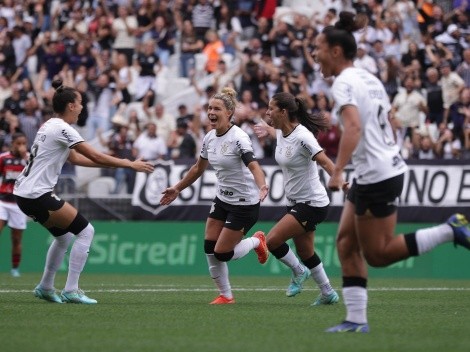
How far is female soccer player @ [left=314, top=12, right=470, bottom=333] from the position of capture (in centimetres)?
948

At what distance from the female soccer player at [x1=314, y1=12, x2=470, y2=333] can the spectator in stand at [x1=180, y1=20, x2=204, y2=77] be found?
18.5 meters

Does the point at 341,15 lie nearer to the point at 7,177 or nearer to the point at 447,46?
the point at 7,177

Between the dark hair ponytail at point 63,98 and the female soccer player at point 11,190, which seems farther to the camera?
the female soccer player at point 11,190

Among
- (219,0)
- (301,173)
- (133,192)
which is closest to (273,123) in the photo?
(301,173)

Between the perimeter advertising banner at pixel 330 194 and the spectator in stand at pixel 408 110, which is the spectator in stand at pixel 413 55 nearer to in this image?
the spectator in stand at pixel 408 110

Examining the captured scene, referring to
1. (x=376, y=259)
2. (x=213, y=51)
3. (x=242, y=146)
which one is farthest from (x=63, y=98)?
(x=213, y=51)

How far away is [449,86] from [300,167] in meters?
11.2

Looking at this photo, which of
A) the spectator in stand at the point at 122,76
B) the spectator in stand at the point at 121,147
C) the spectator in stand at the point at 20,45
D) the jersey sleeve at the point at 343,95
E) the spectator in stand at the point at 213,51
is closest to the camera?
the jersey sleeve at the point at 343,95

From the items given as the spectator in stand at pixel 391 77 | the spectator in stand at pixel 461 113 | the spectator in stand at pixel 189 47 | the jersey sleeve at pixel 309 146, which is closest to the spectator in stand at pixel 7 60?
the spectator in stand at pixel 189 47

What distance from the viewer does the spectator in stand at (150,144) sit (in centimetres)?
2422

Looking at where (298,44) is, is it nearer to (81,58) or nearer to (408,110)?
(408,110)

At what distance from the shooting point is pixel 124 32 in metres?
29.4

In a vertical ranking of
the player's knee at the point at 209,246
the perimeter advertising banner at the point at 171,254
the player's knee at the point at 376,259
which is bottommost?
the perimeter advertising banner at the point at 171,254

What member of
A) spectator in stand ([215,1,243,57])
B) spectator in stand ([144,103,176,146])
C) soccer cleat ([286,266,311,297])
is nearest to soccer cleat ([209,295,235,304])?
soccer cleat ([286,266,311,297])
